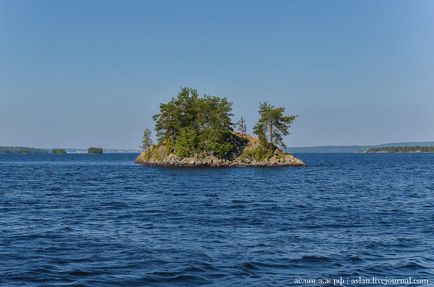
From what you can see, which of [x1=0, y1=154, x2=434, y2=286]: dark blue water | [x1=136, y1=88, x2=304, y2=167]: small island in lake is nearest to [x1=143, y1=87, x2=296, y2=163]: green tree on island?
[x1=136, y1=88, x2=304, y2=167]: small island in lake

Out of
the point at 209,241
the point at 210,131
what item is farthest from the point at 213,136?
the point at 209,241

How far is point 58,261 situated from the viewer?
22.9 metres

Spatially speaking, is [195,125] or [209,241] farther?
[195,125]

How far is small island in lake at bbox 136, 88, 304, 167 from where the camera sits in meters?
141

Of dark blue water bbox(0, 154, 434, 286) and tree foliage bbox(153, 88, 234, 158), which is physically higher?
tree foliage bbox(153, 88, 234, 158)

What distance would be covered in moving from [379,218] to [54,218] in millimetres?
23488

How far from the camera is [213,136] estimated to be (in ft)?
454

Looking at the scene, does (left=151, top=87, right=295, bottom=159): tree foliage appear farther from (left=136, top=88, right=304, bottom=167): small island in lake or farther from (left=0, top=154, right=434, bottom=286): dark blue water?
(left=0, top=154, right=434, bottom=286): dark blue water

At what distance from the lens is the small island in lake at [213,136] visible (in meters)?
141

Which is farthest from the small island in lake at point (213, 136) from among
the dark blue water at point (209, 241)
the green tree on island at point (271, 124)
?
the dark blue water at point (209, 241)

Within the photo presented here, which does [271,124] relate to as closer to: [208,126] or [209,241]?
[208,126]

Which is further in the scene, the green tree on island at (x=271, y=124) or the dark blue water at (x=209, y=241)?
the green tree on island at (x=271, y=124)

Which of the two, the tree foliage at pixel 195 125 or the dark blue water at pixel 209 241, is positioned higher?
the tree foliage at pixel 195 125

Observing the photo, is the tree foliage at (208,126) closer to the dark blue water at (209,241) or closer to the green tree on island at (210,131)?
the green tree on island at (210,131)
